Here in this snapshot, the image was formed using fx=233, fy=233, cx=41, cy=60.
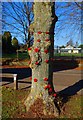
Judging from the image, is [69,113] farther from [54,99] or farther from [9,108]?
[9,108]

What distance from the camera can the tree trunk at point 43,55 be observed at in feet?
21.2

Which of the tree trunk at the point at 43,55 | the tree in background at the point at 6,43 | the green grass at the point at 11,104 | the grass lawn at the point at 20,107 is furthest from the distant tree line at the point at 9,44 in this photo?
the tree trunk at the point at 43,55

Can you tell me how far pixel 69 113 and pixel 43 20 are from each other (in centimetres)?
267

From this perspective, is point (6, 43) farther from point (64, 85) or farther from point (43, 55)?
point (43, 55)

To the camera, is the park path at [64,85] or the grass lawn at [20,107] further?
the park path at [64,85]

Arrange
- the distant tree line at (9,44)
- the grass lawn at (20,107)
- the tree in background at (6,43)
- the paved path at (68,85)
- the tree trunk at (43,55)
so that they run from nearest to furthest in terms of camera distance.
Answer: the grass lawn at (20,107) < the tree trunk at (43,55) < the paved path at (68,85) < the tree in background at (6,43) < the distant tree line at (9,44)

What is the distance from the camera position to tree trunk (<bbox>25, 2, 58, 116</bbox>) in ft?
21.2

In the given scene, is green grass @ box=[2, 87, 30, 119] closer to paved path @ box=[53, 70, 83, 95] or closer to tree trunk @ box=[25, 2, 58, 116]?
tree trunk @ box=[25, 2, 58, 116]

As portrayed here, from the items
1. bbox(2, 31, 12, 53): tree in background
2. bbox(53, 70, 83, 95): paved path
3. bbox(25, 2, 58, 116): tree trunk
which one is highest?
bbox(2, 31, 12, 53): tree in background

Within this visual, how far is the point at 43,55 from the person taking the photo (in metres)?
6.51

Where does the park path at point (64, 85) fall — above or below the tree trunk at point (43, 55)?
below

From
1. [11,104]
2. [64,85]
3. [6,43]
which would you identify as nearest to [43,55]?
[11,104]

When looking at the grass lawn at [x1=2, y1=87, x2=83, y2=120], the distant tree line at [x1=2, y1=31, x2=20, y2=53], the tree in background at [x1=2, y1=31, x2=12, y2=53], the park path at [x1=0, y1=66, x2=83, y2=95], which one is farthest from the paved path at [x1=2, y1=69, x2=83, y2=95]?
the distant tree line at [x1=2, y1=31, x2=20, y2=53]

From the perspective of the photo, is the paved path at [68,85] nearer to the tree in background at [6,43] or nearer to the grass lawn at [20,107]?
the grass lawn at [20,107]
